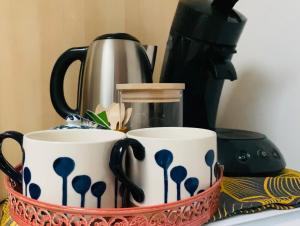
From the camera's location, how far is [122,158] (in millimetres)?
351

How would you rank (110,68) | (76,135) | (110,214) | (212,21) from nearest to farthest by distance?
(110,214), (76,135), (212,21), (110,68)

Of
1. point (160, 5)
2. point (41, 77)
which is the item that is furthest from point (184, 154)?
point (160, 5)

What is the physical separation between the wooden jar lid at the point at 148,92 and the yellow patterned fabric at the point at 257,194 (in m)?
0.17

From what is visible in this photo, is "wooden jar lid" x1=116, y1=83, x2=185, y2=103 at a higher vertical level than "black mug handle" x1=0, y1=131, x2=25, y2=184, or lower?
higher

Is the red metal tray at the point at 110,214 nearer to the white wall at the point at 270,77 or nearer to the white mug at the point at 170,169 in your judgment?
the white mug at the point at 170,169

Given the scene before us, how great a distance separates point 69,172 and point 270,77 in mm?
518

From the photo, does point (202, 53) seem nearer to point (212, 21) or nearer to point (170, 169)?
point (212, 21)

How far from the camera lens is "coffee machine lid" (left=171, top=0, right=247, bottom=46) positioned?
0.56 m

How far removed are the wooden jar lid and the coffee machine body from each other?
0.44 feet

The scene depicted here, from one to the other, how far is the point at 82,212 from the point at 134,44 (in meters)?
0.46

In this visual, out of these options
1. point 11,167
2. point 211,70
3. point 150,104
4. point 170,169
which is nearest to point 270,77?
point 211,70

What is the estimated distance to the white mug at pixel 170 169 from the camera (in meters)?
0.36

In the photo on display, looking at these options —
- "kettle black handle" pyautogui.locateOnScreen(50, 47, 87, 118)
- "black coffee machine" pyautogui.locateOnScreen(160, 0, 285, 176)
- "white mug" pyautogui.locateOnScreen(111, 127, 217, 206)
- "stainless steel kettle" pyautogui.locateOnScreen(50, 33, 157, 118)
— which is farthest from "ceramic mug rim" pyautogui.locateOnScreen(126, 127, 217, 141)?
"kettle black handle" pyautogui.locateOnScreen(50, 47, 87, 118)

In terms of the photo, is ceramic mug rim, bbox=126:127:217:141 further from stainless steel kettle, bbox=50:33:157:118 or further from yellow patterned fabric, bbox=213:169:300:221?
stainless steel kettle, bbox=50:33:157:118
